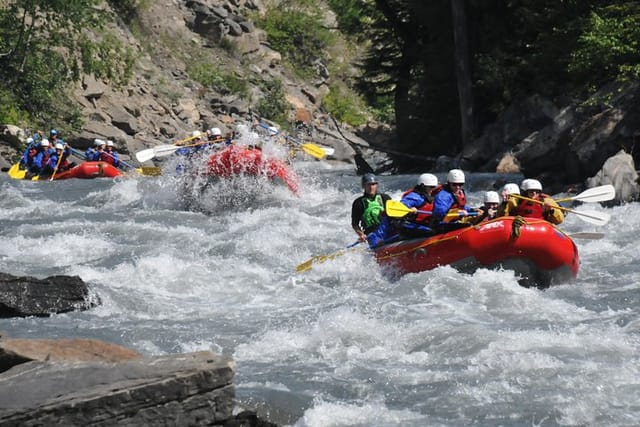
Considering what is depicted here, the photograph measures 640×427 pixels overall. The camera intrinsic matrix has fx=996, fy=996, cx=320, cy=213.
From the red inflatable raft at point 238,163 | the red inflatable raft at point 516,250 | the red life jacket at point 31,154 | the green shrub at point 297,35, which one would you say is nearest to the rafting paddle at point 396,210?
the red inflatable raft at point 516,250

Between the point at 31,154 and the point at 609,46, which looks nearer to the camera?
the point at 609,46

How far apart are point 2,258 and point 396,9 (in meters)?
15.0

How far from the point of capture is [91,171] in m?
20.8

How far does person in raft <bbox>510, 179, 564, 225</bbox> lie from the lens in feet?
31.6

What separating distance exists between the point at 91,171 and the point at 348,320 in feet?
45.9

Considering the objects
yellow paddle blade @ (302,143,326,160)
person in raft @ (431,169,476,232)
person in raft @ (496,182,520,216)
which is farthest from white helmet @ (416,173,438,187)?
yellow paddle blade @ (302,143,326,160)

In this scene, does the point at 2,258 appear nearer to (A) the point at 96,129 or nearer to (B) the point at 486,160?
(B) the point at 486,160

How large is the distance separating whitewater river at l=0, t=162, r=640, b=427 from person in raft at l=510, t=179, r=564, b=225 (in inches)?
28.6

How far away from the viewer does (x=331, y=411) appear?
577cm

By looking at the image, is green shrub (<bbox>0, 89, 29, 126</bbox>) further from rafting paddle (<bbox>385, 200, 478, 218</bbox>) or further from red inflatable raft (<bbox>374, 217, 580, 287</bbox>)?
red inflatable raft (<bbox>374, 217, 580, 287</bbox>)

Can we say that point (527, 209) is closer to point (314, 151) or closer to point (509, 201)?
point (509, 201)

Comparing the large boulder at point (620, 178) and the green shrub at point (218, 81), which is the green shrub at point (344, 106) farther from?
the large boulder at point (620, 178)

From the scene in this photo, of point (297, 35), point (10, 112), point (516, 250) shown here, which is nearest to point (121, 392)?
point (516, 250)

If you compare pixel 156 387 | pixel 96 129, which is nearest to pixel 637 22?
pixel 156 387
